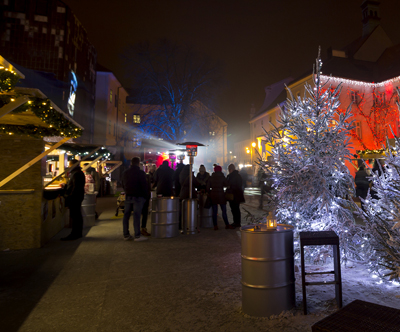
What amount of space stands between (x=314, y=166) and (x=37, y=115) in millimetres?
5386

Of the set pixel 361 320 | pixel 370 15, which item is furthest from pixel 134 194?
pixel 370 15

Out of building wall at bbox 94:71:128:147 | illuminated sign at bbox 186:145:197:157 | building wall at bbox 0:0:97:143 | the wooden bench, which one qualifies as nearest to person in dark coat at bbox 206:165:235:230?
illuminated sign at bbox 186:145:197:157

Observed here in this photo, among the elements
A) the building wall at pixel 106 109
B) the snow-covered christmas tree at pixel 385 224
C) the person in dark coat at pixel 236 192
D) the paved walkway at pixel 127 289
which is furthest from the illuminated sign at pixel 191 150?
the building wall at pixel 106 109

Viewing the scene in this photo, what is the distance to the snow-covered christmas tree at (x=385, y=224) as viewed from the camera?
381cm

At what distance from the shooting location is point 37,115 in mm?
5461

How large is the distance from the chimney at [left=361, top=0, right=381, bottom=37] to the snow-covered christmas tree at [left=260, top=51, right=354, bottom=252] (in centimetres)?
3263

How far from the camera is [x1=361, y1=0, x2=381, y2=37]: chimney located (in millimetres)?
30141

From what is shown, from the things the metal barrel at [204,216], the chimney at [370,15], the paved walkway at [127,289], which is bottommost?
the paved walkway at [127,289]

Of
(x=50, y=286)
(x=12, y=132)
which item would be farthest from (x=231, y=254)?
(x=12, y=132)

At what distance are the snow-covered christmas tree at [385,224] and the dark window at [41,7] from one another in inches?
988

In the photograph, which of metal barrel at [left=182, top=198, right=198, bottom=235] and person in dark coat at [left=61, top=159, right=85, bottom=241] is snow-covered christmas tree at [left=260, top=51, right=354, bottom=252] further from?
person in dark coat at [left=61, top=159, right=85, bottom=241]

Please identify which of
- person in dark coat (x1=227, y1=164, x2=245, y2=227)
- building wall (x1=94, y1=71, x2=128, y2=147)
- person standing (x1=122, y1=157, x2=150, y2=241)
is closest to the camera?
person standing (x1=122, y1=157, x2=150, y2=241)

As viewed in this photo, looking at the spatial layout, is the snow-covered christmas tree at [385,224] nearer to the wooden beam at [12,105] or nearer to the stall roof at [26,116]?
the wooden beam at [12,105]

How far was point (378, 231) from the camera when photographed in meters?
4.02
